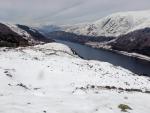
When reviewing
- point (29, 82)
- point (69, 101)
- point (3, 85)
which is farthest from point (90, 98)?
point (29, 82)

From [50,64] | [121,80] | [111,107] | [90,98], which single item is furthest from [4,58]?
[111,107]

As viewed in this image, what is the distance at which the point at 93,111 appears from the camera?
62.1ft

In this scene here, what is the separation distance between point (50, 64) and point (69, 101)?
22.4 meters

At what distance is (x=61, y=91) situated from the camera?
90.2ft

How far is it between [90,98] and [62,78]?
520 inches

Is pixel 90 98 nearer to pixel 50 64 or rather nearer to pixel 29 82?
pixel 29 82

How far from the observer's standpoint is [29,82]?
109 ft

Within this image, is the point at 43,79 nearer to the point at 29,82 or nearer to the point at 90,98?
the point at 29,82

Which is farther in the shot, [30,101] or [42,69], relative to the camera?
[42,69]

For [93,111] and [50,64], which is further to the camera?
[50,64]

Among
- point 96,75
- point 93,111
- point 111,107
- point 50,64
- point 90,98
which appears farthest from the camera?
point 50,64

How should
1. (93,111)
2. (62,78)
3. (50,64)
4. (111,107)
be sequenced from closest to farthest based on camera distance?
(93,111), (111,107), (62,78), (50,64)

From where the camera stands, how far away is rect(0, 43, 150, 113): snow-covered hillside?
19.1m

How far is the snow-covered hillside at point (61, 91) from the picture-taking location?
1912 centimetres
